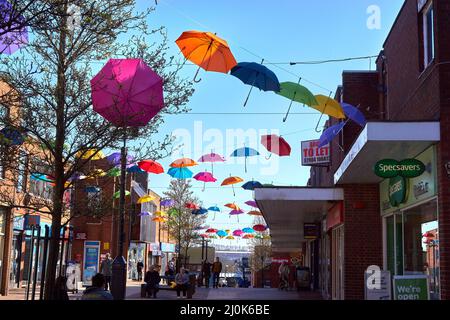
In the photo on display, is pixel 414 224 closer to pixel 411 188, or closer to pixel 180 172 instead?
pixel 411 188

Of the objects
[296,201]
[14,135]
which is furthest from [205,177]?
[14,135]

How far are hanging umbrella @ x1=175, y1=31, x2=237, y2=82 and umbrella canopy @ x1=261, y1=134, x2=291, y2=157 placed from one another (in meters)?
9.25

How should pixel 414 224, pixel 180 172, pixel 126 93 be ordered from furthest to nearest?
pixel 180 172 < pixel 414 224 < pixel 126 93

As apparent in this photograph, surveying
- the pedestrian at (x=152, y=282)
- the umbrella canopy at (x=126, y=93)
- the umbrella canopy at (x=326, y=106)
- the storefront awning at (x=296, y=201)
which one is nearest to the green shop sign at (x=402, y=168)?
the umbrella canopy at (x=326, y=106)

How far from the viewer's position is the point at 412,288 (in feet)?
34.4

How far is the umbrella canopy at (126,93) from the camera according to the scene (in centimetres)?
1008

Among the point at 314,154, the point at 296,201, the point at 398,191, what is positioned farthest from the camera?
the point at 314,154

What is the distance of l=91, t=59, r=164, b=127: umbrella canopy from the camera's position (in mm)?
10078

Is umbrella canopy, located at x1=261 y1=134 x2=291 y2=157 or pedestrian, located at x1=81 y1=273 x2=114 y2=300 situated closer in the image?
pedestrian, located at x1=81 y1=273 x2=114 y2=300

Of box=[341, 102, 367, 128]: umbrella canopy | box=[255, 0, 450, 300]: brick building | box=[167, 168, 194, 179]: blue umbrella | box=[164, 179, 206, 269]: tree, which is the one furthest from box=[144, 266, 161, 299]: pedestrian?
box=[164, 179, 206, 269]: tree

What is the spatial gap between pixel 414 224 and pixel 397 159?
4.41ft

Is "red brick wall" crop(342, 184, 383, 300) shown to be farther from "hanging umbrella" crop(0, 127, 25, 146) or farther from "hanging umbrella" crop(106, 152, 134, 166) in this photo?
"hanging umbrella" crop(0, 127, 25, 146)

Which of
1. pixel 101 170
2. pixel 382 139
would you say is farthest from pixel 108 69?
pixel 382 139

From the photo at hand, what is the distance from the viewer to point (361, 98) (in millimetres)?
17547
